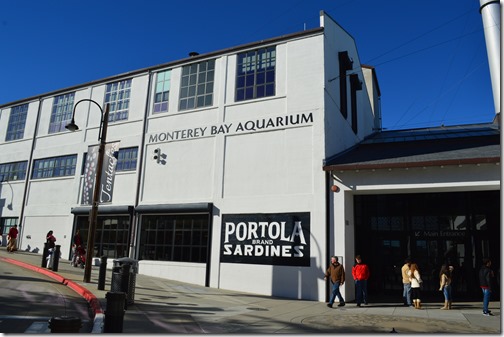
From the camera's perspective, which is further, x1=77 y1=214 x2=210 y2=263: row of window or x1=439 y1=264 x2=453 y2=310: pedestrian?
x1=77 y1=214 x2=210 y2=263: row of window

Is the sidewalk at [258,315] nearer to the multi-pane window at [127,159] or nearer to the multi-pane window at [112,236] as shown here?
the multi-pane window at [112,236]

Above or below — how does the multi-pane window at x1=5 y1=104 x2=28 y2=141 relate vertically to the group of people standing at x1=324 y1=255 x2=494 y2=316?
above

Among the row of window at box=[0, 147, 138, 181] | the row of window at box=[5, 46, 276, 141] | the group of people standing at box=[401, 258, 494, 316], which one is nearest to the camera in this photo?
the group of people standing at box=[401, 258, 494, 316]

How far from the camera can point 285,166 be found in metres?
15.5

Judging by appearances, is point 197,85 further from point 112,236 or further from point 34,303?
point 34,303

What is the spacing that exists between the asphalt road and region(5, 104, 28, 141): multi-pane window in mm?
13579

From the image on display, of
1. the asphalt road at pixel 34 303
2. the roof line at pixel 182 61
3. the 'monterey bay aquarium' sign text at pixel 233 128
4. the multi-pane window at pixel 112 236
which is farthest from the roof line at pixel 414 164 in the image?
the multi-pane window at pixel 112 236

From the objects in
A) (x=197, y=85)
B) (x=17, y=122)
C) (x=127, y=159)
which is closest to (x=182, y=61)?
(x=197, y=85)

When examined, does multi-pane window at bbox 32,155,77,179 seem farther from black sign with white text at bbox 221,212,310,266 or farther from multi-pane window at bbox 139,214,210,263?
black sign with white text at bbox 221,212,310,266

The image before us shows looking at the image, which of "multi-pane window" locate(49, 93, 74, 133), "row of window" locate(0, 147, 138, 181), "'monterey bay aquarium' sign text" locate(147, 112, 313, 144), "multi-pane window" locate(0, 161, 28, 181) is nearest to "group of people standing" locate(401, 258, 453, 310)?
"'monterey bay aquarium' sign text" locate(147, 112, 313, 144)

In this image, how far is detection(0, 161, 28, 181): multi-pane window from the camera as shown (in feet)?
79.8

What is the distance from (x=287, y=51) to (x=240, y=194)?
249 inches

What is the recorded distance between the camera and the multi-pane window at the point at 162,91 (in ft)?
64.1

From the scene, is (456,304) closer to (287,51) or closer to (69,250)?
(287,51)
